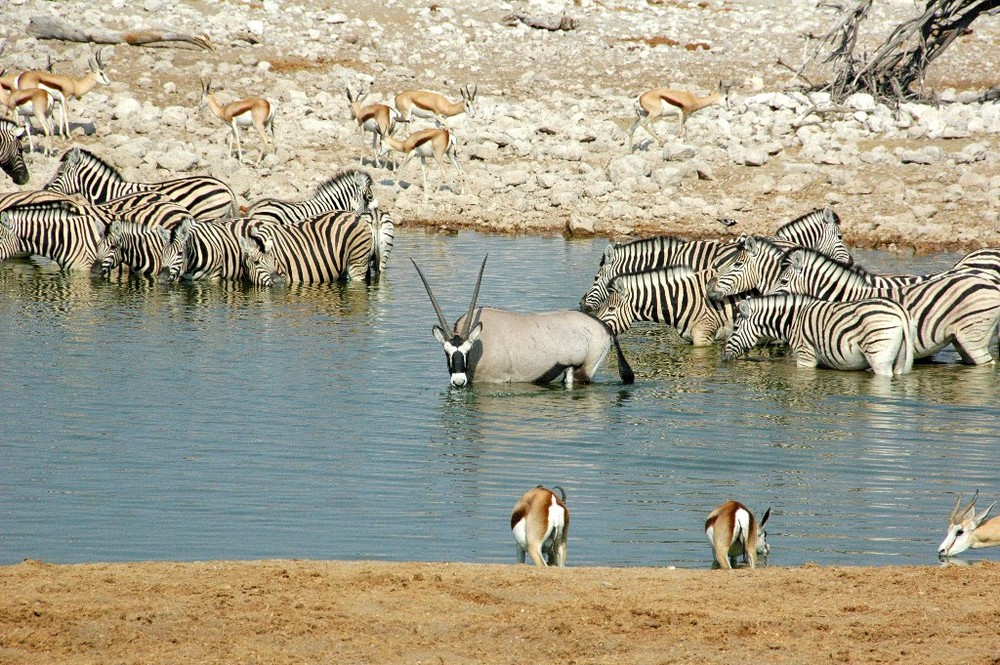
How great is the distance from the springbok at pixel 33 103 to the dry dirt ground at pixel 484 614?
19.3m

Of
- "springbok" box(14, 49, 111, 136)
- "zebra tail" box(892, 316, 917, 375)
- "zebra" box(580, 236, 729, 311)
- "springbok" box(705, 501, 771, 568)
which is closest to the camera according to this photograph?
"springbok" box(705, 501, 771, 568)

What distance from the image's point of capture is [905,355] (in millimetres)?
13055

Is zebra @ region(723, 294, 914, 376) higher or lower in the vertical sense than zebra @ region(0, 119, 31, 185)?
lower

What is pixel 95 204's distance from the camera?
20094mm

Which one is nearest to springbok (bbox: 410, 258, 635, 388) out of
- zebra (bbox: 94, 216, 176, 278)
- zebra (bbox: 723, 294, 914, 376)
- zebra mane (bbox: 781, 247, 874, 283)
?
zebra (bbox: 723, 294, 914, 376)

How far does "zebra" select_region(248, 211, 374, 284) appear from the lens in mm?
18281

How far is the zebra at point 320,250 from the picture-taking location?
18.3m

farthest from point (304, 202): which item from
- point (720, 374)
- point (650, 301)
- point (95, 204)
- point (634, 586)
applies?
point (634, 586)

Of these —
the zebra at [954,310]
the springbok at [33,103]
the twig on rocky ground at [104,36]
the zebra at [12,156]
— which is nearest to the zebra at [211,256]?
the zebra at [12,156]

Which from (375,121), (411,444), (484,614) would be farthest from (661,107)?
(484,614)

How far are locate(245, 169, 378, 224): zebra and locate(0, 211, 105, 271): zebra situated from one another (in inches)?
97.4

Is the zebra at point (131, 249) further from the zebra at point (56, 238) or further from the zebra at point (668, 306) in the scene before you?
the zebra at point (668, 306)

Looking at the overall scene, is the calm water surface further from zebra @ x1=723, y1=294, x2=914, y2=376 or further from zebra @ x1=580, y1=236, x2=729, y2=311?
zebra @ x1=580, y1=236, x2=729, y2=311

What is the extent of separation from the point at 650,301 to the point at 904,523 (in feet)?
22.1
